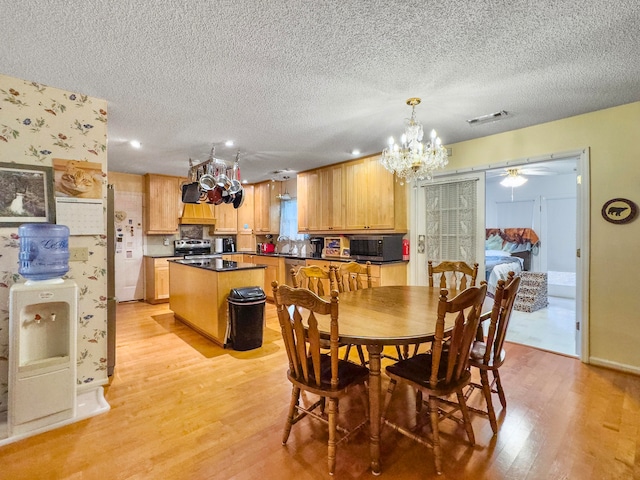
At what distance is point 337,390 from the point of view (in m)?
1.64

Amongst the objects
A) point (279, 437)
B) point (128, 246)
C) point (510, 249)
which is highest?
point (128, 246)

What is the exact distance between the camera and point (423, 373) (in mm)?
1784

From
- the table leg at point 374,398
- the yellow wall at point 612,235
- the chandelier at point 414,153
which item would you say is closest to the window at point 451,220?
the yellow wall at point 612,235

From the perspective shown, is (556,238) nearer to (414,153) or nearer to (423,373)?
(414,153)

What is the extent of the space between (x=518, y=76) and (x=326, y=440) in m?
2.82

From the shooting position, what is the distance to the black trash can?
3373 mm

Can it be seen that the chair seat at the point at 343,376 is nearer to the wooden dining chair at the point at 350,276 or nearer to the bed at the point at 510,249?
the wooden dining chair at the point at 350,276

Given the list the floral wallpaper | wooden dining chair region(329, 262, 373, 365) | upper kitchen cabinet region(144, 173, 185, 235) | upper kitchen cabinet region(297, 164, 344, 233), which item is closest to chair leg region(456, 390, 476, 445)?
wooden dining chair region(329, 262, 373, 365)

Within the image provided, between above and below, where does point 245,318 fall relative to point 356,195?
below

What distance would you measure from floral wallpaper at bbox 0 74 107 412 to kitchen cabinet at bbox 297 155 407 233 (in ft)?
10.3

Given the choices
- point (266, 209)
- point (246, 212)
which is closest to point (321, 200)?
point (266, 209)

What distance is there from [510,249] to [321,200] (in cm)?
444

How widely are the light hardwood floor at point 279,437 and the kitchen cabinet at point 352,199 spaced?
7.66 feet

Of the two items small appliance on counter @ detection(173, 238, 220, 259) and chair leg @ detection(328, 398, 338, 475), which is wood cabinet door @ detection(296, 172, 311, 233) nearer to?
small appliance on counter @ detection(173, 238, 220, 259)
